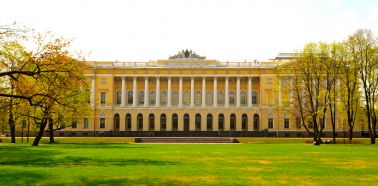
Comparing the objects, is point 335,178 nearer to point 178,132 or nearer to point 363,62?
point 363,62

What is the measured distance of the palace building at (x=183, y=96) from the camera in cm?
8900

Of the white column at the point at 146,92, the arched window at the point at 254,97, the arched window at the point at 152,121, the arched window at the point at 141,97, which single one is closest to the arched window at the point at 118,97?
the arched window at the point at 141,97

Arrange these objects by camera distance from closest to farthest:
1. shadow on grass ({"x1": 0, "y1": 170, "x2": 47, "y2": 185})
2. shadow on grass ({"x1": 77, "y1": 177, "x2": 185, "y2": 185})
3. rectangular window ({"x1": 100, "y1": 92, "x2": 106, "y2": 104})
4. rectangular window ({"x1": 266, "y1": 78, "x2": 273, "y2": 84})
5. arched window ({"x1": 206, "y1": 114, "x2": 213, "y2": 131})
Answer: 1. shadow on grass ({"x1": 77, "y1": 177, "x2": 185, "y2": 185})
2. shadow on grass ({"x1": 0, "y1": 170, "x2": 47, "y2": 185})
3. rectangular window ({"x1": 266, "y1": 78, "x2": 273, "y2": 84})
4. arched window ({"x1": 206, "y1": 114, "x2": 213, "y2": 131})
5. rectangular window ({"x1": 100, "y1": 92, "x2": 106, "y2": 104})

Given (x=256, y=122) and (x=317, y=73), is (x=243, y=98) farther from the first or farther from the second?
(x=317, y=73)

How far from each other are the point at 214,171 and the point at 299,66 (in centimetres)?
3829

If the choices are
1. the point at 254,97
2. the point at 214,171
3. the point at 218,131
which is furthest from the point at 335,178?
the point at 254,97

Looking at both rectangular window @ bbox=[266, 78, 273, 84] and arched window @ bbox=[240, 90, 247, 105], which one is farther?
arched window @ bbox=[240, 90, 247, 105]

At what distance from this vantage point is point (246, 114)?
89750mm

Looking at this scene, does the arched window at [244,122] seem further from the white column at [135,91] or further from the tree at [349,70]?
the tree at [349,70]

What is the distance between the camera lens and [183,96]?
92000mm

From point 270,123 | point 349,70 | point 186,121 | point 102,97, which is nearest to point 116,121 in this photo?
point 102,97

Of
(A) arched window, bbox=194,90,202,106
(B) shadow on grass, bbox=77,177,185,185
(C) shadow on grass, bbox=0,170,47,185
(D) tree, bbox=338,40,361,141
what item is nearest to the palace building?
(A) arched window, bbox=194,90,202,106

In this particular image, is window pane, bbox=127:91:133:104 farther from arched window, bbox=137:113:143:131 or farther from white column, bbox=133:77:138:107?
arched window, bbox=137:113:143:131

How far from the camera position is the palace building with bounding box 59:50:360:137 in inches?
3504
